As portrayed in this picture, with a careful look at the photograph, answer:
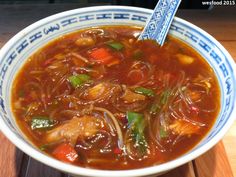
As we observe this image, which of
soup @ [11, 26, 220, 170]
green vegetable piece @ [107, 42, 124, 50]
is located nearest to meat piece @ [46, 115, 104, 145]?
soup @ [11, 26, 220, 170]

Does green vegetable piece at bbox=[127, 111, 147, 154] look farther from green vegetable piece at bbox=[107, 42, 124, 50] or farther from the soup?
green vegetable piece at bbox=[107, 42, 124, 50]

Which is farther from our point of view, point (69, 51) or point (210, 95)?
point (69, 51)

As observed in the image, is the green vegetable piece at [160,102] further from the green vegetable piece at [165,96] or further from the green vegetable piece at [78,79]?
the green vegetable piece at [78,79]

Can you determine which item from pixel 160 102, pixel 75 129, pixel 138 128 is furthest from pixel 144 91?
pixel 75 129

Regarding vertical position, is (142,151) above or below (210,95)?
below

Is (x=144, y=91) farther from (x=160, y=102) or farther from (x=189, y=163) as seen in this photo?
(x=189, y=163)

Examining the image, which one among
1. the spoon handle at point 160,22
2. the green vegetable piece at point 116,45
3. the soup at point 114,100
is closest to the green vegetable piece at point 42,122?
the soup at point 114,100

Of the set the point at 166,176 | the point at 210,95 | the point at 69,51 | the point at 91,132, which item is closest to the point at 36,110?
the point at 91,132

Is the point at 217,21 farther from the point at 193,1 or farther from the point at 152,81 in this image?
the point at 152,81
